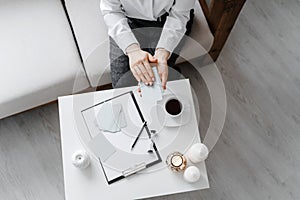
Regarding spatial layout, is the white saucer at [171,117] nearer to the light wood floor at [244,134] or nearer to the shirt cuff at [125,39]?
the shirt cuff at [125,39]

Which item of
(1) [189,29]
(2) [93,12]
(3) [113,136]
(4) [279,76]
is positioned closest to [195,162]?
(3) [113,136]

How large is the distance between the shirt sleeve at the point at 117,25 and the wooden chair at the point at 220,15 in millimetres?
301

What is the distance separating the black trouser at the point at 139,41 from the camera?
134 centimetres

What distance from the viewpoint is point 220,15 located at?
4.27 feet

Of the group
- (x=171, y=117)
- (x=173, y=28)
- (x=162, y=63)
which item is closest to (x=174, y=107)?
(x=171, y=117)

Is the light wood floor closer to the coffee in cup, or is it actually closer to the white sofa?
the white sofa

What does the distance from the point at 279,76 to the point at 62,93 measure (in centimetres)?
102

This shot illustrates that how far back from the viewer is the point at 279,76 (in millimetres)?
1773

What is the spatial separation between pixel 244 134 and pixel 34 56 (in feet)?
3.15

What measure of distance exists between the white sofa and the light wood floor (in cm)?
25

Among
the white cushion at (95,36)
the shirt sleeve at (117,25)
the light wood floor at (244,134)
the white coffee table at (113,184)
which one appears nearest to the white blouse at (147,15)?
the shirt sleeve at (117,25)

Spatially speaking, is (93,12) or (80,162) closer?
(80,162)

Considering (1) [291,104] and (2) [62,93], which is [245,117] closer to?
(1) [291,104]

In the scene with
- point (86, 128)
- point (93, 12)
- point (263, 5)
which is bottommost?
point (263, 5)
